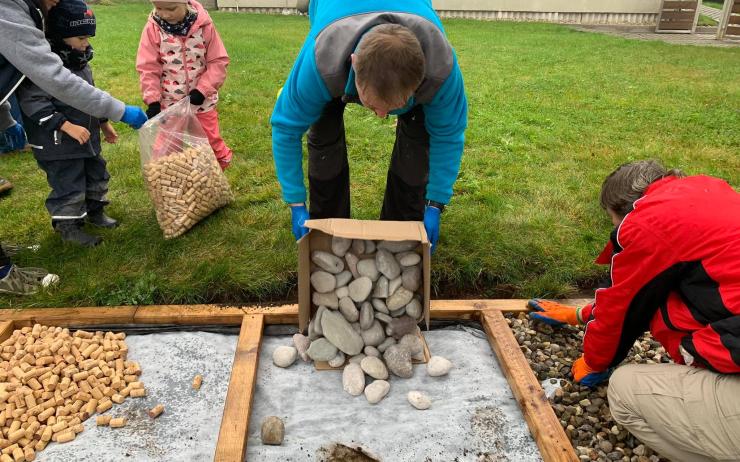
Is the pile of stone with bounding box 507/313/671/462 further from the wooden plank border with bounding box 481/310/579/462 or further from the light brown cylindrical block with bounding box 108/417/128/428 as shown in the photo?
the light brown cylindrical block with bounding box 108/417/128/428

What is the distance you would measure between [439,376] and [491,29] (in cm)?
1190

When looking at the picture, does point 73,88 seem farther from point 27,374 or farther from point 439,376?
point 439,376

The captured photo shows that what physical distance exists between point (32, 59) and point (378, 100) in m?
1.70

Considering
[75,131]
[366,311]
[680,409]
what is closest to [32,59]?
[75,131]

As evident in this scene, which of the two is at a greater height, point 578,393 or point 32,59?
point 32,59

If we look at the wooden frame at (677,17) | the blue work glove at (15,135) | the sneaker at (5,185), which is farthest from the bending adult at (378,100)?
the wooden frame at (677,17)

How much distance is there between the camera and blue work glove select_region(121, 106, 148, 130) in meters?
2.68

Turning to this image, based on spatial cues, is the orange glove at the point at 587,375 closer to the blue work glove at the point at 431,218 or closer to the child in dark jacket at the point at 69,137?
the blue work glove at the point at 431,218

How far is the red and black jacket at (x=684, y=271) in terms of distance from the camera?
5.09 ft

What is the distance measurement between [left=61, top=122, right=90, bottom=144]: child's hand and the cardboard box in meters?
1.37

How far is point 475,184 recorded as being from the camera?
3.72 m

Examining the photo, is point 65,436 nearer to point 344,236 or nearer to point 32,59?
point 344,236

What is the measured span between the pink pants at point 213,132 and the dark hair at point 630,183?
2.45 meters

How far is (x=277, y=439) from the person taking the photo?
6.08 feet
